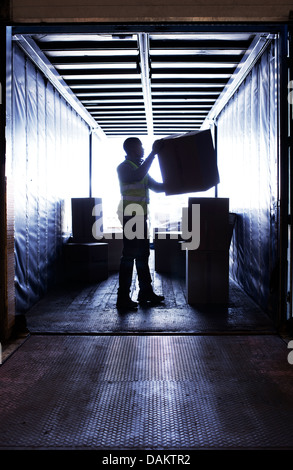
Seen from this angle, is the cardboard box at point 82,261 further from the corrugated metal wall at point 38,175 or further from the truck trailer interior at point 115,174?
the corrugated metal wall at point 38,175

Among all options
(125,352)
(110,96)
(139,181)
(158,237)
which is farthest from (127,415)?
(110,96)

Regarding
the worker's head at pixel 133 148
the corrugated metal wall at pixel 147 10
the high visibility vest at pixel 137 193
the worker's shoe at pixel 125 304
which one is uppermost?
the corrugated metal wall at pixel 147 10

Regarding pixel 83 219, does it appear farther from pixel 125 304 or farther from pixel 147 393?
pixel 147 393

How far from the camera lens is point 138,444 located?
1810 millimetres

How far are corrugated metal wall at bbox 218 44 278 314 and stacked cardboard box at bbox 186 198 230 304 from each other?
0.37 m

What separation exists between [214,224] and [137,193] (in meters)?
0.93

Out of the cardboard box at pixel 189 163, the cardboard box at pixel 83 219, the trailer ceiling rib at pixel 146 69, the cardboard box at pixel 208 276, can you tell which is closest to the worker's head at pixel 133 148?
the cardboard box at pixel 189 163

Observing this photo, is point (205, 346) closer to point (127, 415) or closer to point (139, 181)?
point (127, 415)

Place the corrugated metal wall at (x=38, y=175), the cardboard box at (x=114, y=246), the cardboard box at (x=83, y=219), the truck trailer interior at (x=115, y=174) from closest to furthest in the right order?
the truck trailer interior at (x=115, y=174)
the corrugated metal wall at (x=38, y=175)
the cardboard box at (x=83, y=219)
the cardboard box at (x=114, y=246)

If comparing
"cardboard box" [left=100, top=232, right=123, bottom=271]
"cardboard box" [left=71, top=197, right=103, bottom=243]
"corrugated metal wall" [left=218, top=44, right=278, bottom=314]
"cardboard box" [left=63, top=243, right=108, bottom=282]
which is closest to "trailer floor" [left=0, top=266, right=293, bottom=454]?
"corrugated metal wall" [left=218, top=44, right=278, bottom=314]

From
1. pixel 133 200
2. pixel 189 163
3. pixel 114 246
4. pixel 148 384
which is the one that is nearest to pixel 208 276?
pixel 133 200

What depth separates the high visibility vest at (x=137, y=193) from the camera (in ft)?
14.0

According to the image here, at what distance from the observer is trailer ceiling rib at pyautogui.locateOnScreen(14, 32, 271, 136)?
4109 mm
